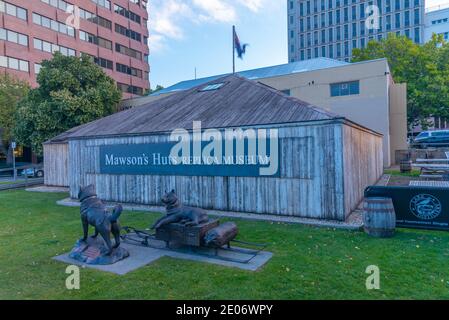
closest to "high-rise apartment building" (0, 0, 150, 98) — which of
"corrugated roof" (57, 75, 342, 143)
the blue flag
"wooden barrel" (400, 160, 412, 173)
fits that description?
the blue flag

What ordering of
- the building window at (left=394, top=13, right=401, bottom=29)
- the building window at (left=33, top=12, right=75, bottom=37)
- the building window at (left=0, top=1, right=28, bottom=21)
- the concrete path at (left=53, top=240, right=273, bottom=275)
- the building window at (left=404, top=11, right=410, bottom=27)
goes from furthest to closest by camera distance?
1. the building window at (left=394, top=13, right=401, bottom=29)
2. the building window at (left=404, top=11, right=410, bottom=27)
3. the building window at (left=33, top=12, right=75, bottom=37)
4. the building window at (left=0, top=1, right=28, bottom=21)
5. the concrete path at (left=53, top=240, right=273, bottom=275)

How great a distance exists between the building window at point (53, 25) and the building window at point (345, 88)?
134ft

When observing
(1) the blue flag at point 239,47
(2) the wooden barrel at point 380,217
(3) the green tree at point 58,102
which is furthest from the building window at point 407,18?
(2) the wooden barrel at point 380,217

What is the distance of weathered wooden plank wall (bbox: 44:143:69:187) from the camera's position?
18.1m

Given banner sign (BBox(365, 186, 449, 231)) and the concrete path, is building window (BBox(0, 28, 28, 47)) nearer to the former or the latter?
the concrete path

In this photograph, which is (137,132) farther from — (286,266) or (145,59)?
(145,59)

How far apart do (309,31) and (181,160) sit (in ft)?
266

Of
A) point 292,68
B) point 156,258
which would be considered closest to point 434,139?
point 292,68

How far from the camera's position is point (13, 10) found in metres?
37.1

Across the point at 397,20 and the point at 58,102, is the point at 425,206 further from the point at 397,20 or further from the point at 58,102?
the point at 397,20

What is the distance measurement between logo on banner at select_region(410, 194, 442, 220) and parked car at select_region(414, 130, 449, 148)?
2762cm

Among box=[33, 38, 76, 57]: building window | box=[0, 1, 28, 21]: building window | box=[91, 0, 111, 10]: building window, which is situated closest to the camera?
box=[0, 1, 28, 21]: building window

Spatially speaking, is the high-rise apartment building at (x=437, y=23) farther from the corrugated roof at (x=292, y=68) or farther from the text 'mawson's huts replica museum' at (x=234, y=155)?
the text 'mawson's huts replica museum' at (x=234, y=155)
